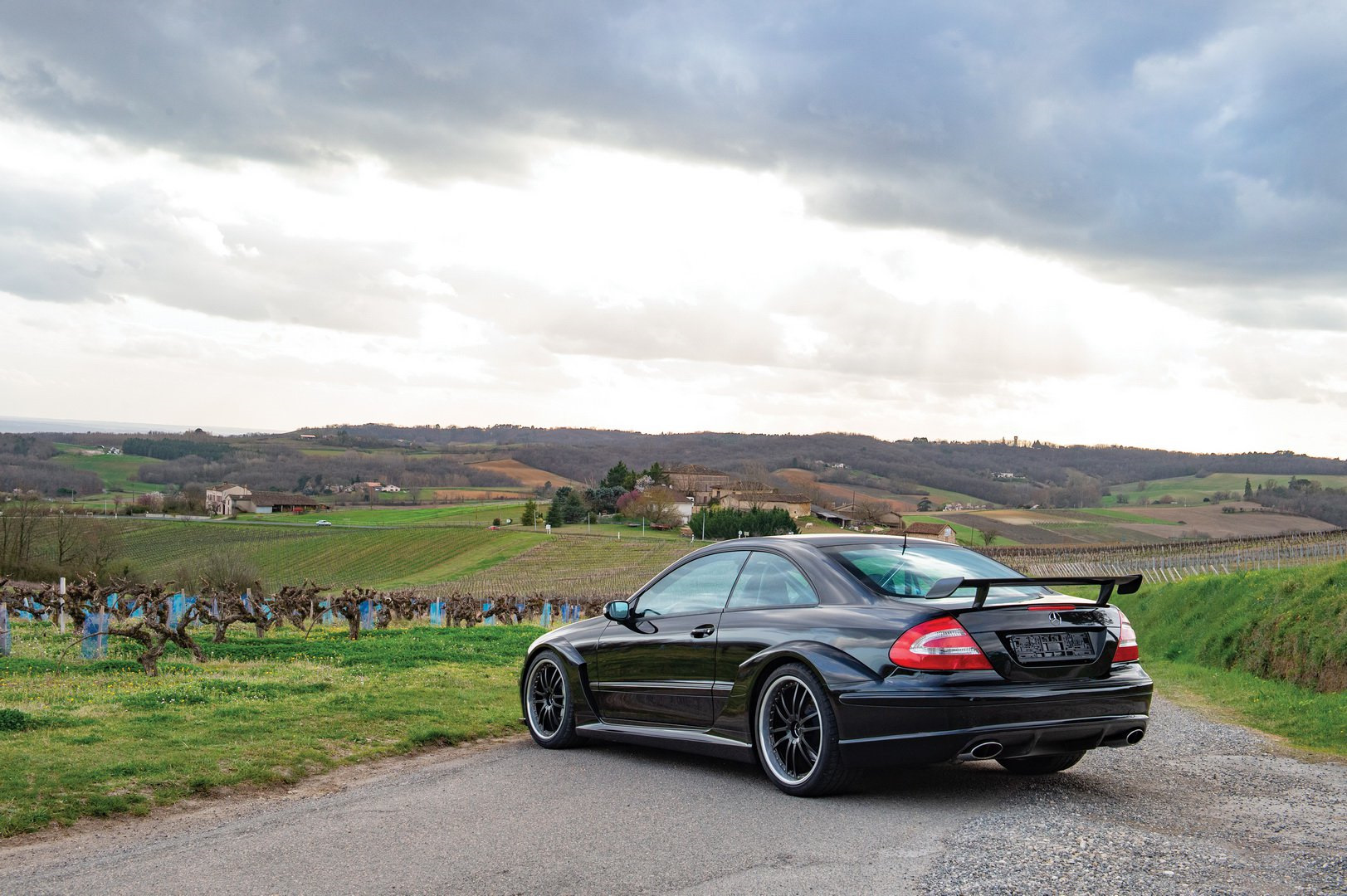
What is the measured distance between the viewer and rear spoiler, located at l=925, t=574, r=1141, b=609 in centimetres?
654

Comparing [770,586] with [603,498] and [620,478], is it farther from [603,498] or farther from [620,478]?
[620,478]

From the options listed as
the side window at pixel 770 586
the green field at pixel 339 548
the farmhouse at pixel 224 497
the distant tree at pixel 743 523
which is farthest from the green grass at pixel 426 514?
the side window at pixel 770 586

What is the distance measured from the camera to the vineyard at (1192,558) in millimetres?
40000

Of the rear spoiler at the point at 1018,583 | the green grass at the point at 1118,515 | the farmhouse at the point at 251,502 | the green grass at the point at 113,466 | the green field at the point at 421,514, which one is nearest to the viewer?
the rear spoiler at the point at 1018,583

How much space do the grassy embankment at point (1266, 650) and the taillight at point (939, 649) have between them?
4452 millimetres

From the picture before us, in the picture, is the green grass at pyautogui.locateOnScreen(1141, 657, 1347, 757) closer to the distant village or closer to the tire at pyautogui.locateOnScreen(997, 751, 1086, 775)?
the tire at pyautogui.locateOnScreen(997, 751, 1086, 775)

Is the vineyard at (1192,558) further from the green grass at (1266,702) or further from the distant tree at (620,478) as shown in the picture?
the distant tree at (620,478)

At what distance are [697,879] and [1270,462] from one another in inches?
5312

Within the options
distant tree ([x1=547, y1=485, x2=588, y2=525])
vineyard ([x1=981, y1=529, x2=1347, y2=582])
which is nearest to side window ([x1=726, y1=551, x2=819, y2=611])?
vineyard ([x1=981, y1=529, x2=1347, y2=582])

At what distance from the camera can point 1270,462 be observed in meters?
124

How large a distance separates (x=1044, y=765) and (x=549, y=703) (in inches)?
148

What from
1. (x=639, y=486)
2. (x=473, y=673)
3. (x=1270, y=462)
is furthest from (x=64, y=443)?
(x=473, y=673)

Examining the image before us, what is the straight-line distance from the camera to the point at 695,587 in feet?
27.2

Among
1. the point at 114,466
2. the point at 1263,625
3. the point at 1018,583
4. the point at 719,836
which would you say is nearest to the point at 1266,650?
the point at 1263,625
